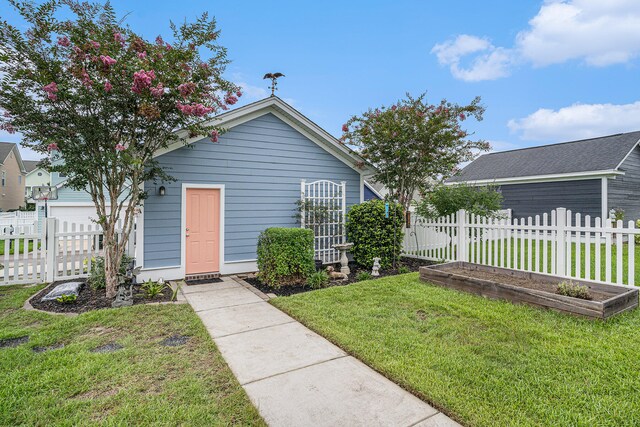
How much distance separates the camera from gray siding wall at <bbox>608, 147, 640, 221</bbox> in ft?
40.9

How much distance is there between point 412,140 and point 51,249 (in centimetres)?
851

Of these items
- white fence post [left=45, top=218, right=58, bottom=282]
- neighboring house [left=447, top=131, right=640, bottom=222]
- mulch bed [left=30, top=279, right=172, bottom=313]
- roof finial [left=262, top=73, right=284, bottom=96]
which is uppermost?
roof finial [left=262, top=73, right=284, bottom=96]

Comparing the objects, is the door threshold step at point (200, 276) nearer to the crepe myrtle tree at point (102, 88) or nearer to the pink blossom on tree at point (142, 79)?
the crepe myrtle tree at point (102, 88)

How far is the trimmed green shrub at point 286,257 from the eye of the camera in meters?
5.83

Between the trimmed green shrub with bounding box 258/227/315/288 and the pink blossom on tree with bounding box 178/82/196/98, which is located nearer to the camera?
the pink blossom on tree with bounding box 178/82/196/98

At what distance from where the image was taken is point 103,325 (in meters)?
3.95

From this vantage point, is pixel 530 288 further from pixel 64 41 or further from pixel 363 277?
pixel 64 41

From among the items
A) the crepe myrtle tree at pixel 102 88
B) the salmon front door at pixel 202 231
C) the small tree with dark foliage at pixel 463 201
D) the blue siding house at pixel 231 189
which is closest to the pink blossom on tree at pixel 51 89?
the crepe myrtle tree at pixel 102 88

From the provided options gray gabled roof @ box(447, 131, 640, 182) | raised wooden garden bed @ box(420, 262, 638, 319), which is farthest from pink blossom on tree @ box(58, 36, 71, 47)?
gray gabled roof @ box(447, 131, 640, 182)

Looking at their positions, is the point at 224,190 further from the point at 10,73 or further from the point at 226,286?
the point at 10,73

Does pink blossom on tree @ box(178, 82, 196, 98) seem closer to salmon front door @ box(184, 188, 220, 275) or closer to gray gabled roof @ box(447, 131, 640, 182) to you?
salmon front door @ box(184, 188, 220, 275)

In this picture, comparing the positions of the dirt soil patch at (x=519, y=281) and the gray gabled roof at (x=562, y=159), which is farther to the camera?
the gray gabled roof at (x=562, y=159)

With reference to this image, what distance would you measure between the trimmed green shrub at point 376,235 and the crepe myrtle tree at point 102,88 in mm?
4179

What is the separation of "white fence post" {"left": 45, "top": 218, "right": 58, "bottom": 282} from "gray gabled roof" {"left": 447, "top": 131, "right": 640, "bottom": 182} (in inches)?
513
